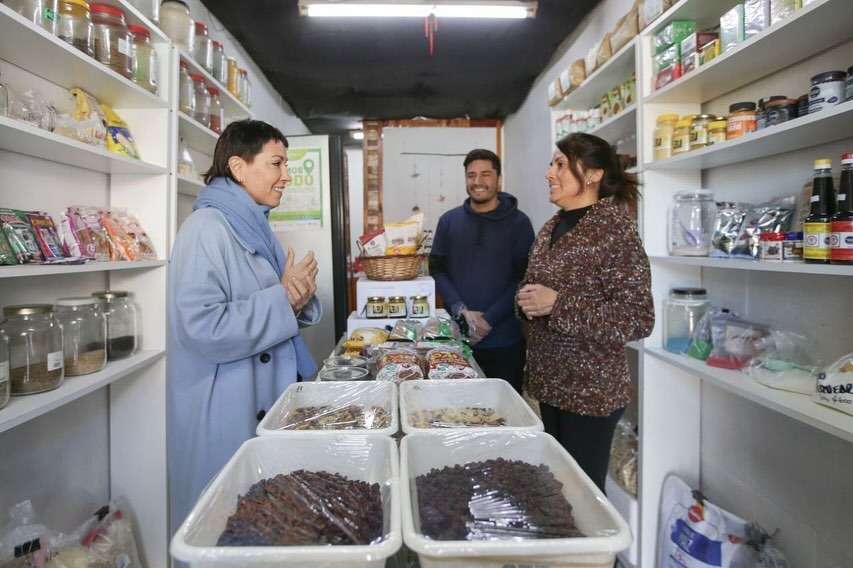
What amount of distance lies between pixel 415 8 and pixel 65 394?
2.47 meters

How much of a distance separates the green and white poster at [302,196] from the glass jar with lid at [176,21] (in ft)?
3.76

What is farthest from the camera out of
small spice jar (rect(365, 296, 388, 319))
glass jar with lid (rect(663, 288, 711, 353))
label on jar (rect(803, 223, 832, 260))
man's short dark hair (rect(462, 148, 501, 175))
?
man's short dark hair (rect(462, 148, 501, 175))

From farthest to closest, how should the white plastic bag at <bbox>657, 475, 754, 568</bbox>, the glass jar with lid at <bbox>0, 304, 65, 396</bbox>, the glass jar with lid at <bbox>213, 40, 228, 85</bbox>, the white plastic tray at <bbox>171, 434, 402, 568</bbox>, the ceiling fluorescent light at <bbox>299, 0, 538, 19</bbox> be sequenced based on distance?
1. the ceiling fluorescent light at <bbox>299, 0, 538, 19</bbox>
2. the glass jar with lid at <bbox>213, 40, 228, 85</bbox>
3. the white plastic bag at <bbox>657, 475, 754, 568</bbox>
4. the glass jar with lid at <bbox>0, 304, 65, 396</bbox>
5. the white plastic tray at <bbox>171, 434, 402, 568</bbox>

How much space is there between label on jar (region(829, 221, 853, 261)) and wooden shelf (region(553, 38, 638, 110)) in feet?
3.75

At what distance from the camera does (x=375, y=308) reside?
2000 millimetres

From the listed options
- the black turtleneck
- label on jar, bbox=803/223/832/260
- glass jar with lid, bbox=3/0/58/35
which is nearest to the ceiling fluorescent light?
glass jar with lid, bbox=3/0/58/35

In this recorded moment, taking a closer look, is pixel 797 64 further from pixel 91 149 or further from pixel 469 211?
pixel 91 149

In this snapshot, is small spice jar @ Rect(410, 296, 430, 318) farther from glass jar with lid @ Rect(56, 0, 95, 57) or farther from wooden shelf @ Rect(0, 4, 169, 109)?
glass jar with lid @ Rect(56, 0, 95, 57)

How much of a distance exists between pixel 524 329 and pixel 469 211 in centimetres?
70

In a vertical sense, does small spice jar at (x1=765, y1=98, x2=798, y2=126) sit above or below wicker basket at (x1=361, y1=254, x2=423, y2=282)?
above

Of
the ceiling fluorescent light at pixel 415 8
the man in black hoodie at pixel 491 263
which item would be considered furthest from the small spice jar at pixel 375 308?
the ceiling fluorescent light at pixel 415 8

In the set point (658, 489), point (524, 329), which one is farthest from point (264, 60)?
point (658, 489)

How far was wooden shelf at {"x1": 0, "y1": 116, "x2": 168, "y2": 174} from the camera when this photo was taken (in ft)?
4.07

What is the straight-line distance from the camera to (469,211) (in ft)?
8.40
